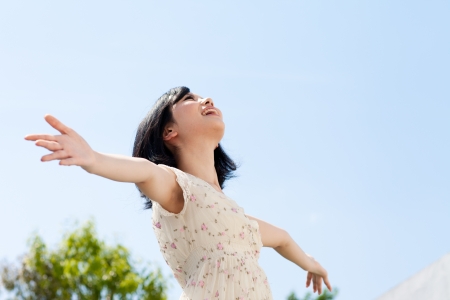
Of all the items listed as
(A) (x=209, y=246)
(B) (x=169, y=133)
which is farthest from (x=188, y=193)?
(B) (x=169, y=133)

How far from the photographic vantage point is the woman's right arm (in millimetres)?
1773

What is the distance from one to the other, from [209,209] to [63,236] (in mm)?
15476

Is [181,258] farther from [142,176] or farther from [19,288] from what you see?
[19,288]

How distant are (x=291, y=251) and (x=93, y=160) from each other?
4.89ft

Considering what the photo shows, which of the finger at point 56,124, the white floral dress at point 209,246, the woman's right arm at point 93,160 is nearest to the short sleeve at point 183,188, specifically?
the white floral dress at point 209,246

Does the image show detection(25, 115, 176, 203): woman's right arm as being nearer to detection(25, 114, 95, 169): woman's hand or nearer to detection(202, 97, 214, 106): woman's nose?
detection(25, 114, 95, 169): woman's hand

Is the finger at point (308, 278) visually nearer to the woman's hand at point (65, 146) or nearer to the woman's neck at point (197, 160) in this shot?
the woman's neck at point (197, 160)

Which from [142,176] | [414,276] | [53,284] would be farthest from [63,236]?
[142,176]

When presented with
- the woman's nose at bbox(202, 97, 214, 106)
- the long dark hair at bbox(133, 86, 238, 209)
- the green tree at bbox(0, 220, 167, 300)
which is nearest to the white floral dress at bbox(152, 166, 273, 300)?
the long dark hair at bbox(133, 86, 238, 209)

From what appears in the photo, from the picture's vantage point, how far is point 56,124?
183cm

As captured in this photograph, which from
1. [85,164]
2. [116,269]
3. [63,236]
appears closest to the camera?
[85,164]

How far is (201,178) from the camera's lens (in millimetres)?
2664

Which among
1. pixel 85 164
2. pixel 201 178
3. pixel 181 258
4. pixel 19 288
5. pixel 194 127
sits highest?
pixel 194 127

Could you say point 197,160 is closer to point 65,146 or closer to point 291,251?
point 291,251
